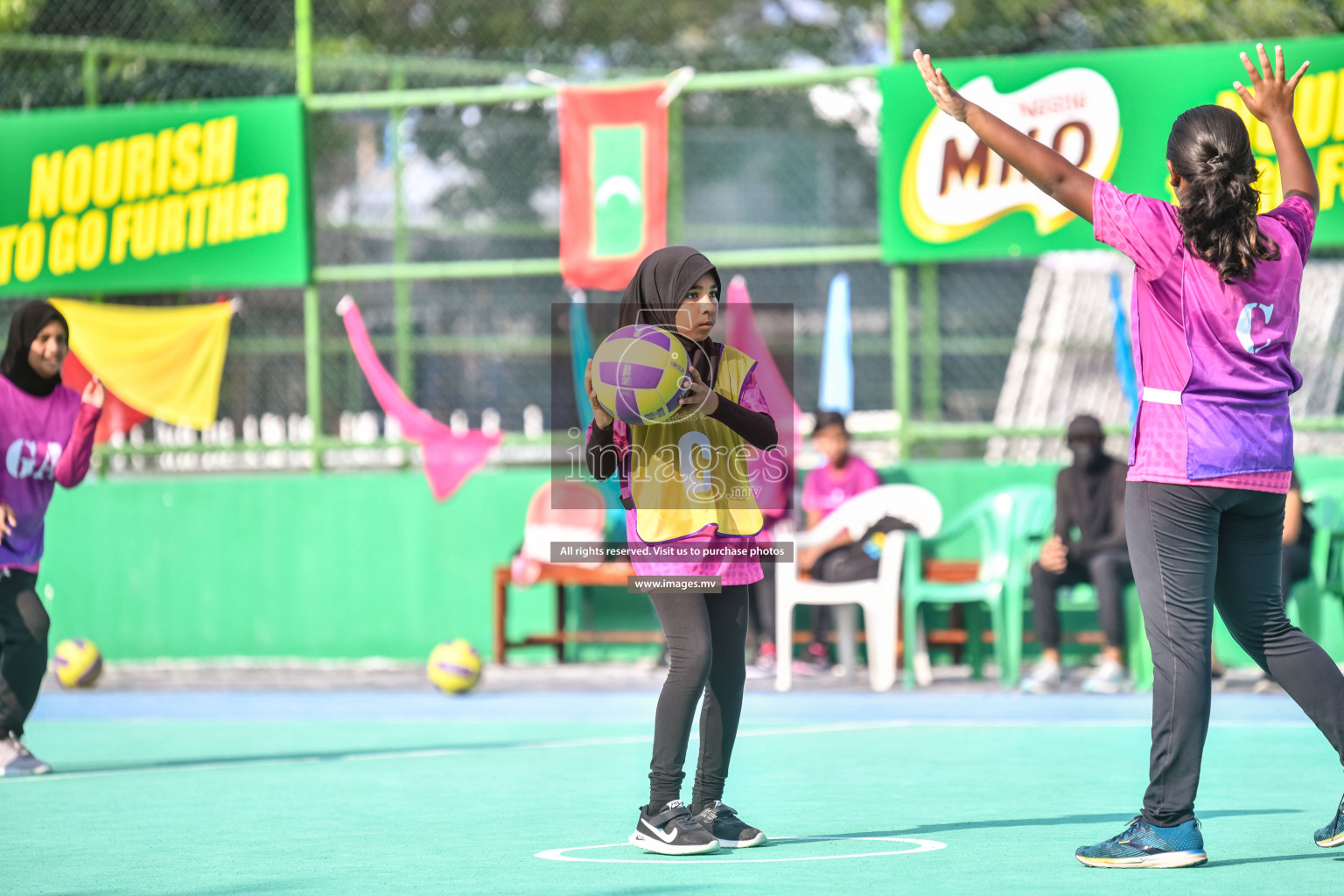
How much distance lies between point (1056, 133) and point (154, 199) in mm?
6774

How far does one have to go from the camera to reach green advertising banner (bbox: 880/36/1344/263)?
38.4ft

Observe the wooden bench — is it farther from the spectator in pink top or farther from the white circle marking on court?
the white circle marking on court

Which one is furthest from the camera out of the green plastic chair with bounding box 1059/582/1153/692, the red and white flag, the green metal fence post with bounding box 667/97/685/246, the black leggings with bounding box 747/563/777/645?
the green metal fence post with bounding box 667/97/685/246

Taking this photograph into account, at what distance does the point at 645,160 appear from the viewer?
12.8 metres

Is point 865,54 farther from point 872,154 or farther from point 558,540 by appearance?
point 558,540

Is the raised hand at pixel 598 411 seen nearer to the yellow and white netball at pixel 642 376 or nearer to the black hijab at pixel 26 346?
the yellow and white netball at pixel 642 376

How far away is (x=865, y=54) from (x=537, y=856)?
2007cm

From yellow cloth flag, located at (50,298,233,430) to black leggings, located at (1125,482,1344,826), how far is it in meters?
9.46

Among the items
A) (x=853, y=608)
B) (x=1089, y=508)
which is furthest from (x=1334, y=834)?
(x=853, y=608)

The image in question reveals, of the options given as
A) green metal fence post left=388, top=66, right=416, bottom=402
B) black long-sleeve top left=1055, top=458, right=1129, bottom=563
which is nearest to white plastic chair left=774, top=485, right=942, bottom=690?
black long-sleeve top left=1055, top=458, right=1129, bottom=563

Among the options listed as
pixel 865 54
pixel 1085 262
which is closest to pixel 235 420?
pixel 1085 262

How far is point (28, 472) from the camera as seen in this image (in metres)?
8.02

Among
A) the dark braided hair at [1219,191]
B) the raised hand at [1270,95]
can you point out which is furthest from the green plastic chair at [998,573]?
the dark braided hair at [1219,191]

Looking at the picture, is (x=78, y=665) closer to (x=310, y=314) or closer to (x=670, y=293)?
(x=310, y=314)
